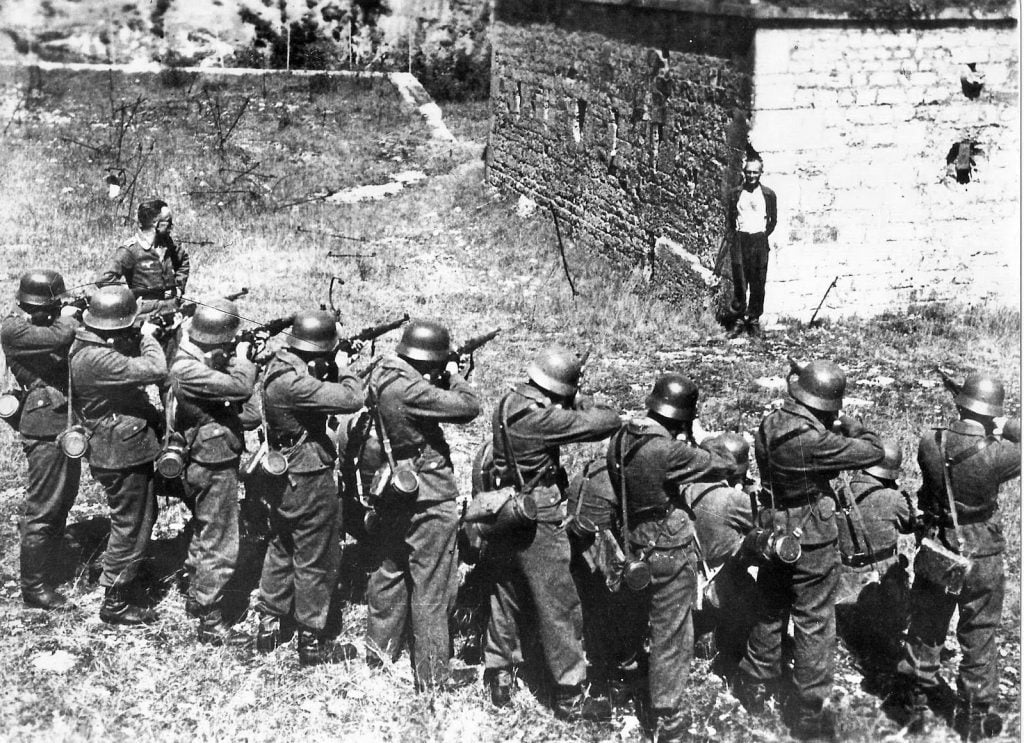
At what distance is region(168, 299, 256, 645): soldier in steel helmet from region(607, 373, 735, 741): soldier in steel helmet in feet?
7.40

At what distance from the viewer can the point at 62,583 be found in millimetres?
7074

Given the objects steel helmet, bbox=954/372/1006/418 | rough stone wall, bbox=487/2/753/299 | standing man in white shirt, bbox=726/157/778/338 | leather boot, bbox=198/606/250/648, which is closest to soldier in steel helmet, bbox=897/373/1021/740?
steel helmet, bbox=954/372/1006/418

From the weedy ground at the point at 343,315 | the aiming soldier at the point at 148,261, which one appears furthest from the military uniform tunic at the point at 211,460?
the aiming soldier at the point at 148,261

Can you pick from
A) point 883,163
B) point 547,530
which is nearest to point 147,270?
point 547,530

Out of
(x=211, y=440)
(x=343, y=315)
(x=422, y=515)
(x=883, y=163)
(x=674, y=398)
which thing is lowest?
(x=343, y=315)

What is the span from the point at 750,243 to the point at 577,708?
7164 millimetres

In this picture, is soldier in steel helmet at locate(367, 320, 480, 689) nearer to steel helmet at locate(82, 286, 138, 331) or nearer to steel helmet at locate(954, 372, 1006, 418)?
steel helmet at locate(82, 286, 138, 331)

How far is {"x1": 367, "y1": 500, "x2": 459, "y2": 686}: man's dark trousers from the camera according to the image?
6.08 m

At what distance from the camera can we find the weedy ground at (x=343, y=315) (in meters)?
5.94

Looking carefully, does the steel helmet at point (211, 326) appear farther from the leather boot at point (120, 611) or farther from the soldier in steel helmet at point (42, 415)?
the leather boot at point (120, 611)

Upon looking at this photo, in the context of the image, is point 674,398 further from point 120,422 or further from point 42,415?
point 42,415

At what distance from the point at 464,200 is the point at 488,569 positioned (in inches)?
485

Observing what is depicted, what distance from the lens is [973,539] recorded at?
565cm

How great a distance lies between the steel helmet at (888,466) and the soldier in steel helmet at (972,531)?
0.38m
